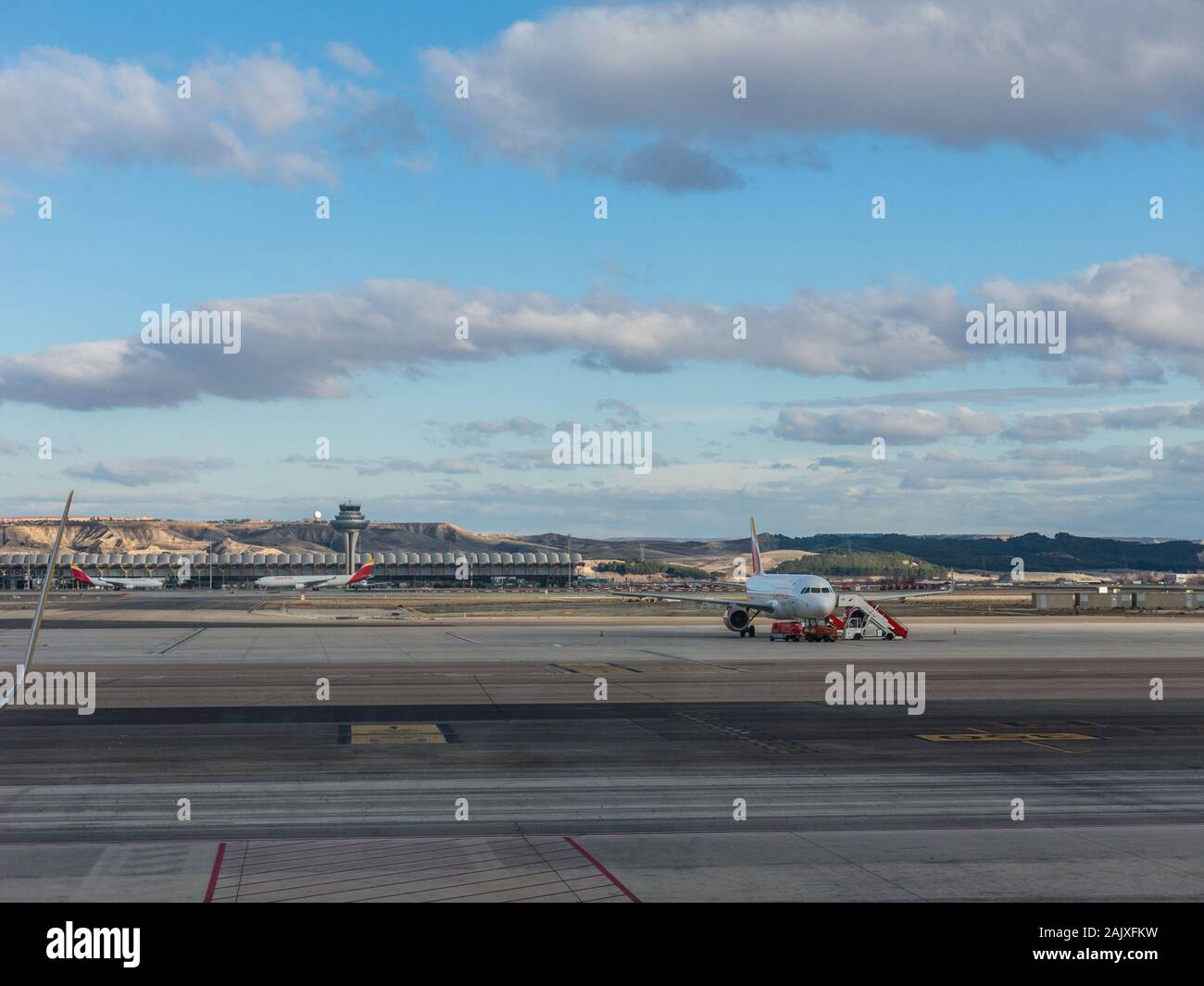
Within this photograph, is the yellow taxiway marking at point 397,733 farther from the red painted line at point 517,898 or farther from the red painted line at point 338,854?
the red painted line at point 517,898

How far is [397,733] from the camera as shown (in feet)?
93.4

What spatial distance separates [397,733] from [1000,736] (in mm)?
15343

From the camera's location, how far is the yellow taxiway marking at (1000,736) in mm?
27562

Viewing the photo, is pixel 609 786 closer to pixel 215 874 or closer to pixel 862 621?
pixel 215 874

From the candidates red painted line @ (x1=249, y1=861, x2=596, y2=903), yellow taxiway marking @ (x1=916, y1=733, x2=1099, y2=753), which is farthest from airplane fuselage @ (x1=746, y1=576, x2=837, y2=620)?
red painted line @ (x1=249, y1=861, x2=596, y2=903)

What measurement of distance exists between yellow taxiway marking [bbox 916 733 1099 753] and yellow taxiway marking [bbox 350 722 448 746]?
40.2ft

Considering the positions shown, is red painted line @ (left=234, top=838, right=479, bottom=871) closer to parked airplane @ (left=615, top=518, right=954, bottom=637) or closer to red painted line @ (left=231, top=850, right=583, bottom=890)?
red painted line @ (left=231, top=850, right=583, bottom=890)

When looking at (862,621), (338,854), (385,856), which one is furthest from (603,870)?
(862,621)

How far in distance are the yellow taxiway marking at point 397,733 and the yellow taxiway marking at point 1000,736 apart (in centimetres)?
1226

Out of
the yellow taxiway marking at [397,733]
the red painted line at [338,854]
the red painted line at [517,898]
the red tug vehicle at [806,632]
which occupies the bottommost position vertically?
the red tug vehicle at [806,632]

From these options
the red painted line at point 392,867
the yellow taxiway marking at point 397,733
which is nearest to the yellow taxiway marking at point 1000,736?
the yellow taxiway marking at point 397,733
